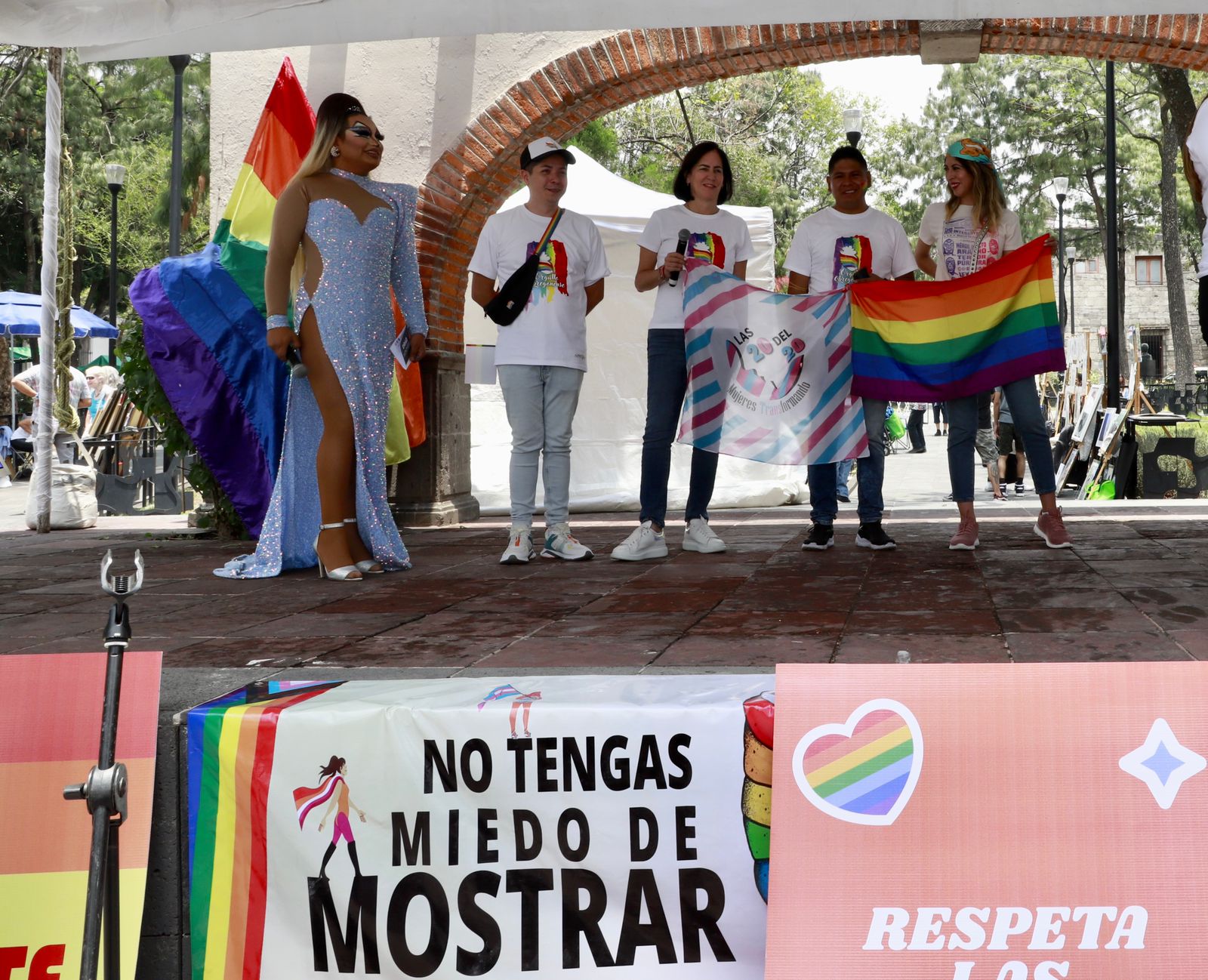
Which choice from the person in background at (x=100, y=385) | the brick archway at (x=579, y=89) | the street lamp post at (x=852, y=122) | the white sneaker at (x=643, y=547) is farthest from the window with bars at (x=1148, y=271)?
the white sneaker at (x=643, y=547)

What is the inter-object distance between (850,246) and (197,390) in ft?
11.2

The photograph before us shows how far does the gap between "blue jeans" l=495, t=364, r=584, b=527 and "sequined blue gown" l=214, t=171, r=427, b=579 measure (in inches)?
19.7

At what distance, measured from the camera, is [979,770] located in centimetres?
229

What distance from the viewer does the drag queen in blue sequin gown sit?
527cm

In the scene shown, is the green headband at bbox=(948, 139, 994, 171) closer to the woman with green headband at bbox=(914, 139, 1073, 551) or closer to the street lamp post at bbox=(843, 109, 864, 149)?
the woman with green headband at bbox=(914, 139, 1073, 551)

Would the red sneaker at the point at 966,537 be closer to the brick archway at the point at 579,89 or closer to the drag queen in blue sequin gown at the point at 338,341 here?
the drag queen in blue sequin gown at the point at 338,341

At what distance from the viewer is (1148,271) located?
63.7 meters

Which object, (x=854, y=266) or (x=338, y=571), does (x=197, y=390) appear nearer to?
(x=338, y=571)

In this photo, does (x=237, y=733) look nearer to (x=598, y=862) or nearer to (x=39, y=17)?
(x=598, y=862)

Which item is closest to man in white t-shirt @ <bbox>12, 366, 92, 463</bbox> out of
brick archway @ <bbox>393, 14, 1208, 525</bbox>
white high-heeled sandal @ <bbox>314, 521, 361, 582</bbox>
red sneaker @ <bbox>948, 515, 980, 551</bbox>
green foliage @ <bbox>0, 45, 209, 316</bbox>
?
brick archway @ <bbox>393, 14, 1208, 525</bbox>

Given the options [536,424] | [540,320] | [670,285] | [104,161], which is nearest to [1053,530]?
[670,285]

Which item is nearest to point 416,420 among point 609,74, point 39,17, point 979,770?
point 609,74

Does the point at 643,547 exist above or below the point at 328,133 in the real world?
below

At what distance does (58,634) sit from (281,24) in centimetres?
334
